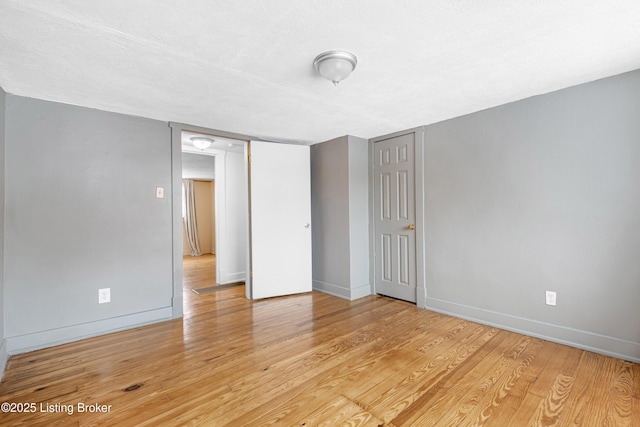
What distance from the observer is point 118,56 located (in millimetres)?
1713

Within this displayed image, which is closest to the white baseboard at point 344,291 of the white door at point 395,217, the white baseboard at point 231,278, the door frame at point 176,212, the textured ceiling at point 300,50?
the white door at point 395,217

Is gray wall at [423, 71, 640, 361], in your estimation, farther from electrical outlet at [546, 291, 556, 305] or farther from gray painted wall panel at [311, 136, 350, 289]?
gray painted wall panel at [311, 136, 350, 289]

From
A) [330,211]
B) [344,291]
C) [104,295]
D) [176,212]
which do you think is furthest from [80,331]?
[330,211]

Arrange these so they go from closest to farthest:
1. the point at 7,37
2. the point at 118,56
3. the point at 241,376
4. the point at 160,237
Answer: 1. the point at 7,37
2. the point at 118,56
3. the point at 241,376
4. the point at 160,237

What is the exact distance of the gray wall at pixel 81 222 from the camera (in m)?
2.26

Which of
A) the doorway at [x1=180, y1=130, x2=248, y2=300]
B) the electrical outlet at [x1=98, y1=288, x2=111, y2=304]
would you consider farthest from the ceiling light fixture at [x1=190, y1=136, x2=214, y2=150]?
the electrical outlet at [x1=98, y1=288, x2=111, y2=304]

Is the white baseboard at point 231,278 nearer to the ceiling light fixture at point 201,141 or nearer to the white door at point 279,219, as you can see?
the white door at point 279,219

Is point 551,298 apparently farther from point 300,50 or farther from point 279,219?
point 279,219

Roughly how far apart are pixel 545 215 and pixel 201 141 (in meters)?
3.89

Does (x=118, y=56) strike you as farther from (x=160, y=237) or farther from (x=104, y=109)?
(x=160, y=237)

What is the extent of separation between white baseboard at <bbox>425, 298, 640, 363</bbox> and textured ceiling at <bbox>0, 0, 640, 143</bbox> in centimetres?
190

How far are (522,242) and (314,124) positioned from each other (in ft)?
7.47

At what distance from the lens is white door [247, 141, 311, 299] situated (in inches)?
142

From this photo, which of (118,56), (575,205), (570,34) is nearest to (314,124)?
(118,56)
